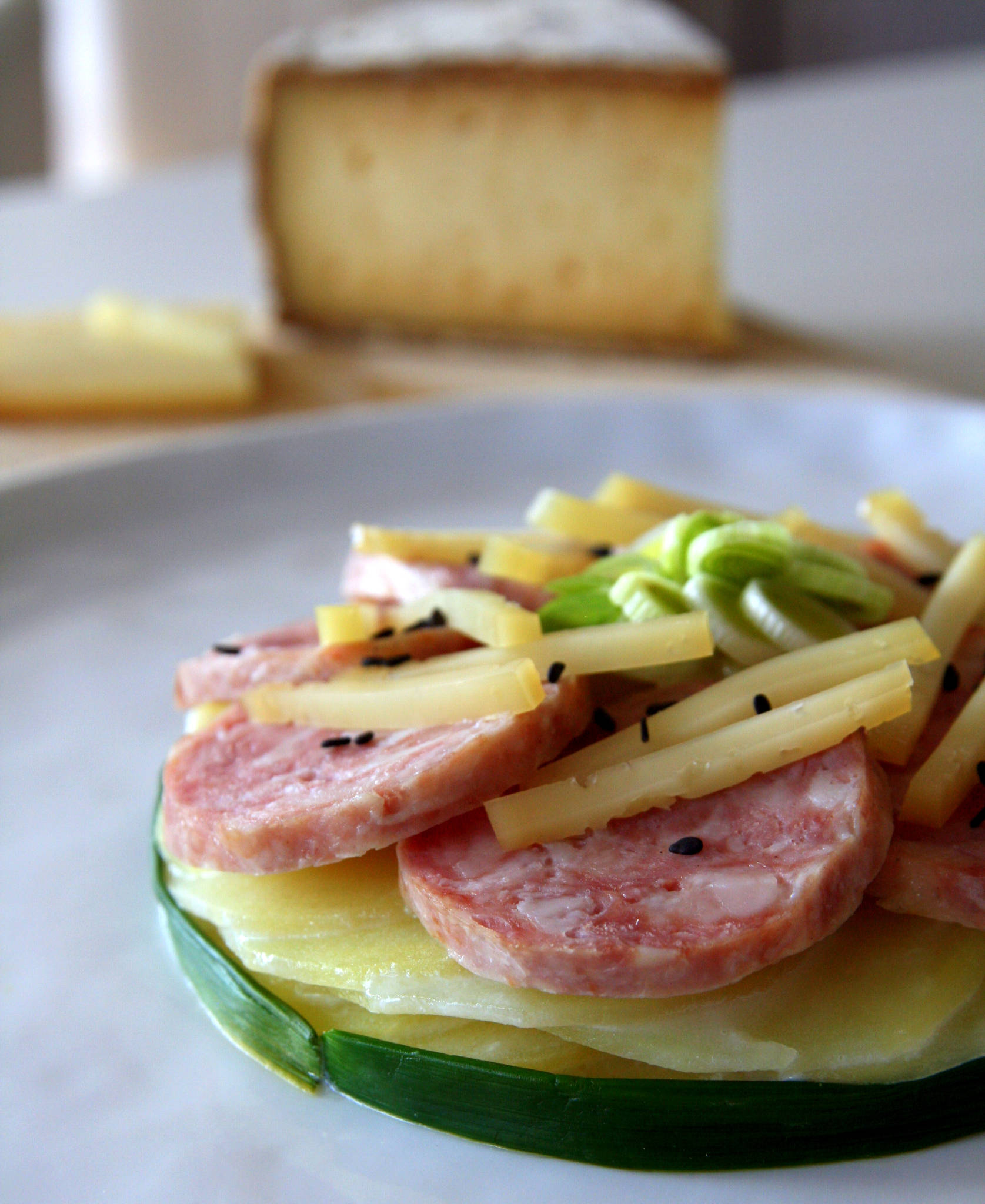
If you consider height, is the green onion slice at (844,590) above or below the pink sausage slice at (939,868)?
above

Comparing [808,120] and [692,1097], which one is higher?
[808,120]

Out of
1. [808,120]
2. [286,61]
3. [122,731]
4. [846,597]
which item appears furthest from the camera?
[808,120]

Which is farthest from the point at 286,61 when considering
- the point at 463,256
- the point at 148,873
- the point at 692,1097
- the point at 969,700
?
the point at 692,1097

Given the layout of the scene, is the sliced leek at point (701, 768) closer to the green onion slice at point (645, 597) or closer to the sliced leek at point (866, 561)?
the green onion slice at point (645, 597)

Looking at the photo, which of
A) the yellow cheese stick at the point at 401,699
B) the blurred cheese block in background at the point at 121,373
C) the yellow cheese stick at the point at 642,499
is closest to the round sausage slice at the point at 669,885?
the yellow cheese stick at the point at 401,699

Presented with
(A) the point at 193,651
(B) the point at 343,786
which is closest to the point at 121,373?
(A) the point at 193,651

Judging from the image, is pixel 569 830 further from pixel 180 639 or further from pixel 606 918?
pixel 180 639
